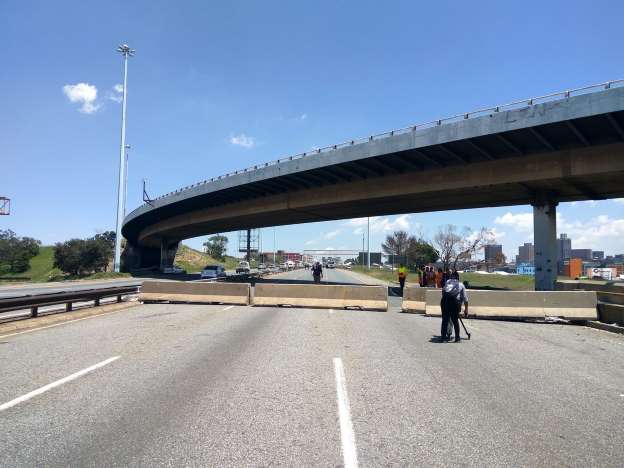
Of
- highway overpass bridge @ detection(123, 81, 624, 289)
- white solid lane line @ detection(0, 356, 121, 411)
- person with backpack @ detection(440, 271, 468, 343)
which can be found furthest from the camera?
highway overpass bridge @ detection(123, 81, 624, 289)

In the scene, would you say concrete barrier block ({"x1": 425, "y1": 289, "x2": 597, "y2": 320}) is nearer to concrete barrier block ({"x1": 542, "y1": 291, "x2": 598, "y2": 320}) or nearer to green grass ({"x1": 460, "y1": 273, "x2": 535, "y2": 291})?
concrete barrier block ({"x1": 542, "y1": 291, "x2": 598, "y2": 320})

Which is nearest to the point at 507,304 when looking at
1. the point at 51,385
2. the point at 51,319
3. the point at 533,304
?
the point at 533,304

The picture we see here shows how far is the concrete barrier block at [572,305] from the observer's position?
1436cm

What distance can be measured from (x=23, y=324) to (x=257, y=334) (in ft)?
21.5

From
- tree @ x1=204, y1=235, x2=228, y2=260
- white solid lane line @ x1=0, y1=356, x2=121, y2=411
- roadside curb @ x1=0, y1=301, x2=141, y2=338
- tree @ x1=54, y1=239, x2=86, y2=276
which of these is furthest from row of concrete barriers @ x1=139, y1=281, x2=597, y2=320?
tree @ x1=204, y1=235, x2=228, y2=260

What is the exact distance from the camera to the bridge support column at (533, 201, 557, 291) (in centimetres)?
2650

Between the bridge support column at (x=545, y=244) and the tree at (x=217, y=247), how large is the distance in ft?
466

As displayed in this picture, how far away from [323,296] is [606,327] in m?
9.59

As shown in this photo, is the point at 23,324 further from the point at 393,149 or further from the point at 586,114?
the point at 586,114

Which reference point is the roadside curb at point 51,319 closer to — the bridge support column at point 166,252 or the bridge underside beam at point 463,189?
the bridge underside beam at point 463,189

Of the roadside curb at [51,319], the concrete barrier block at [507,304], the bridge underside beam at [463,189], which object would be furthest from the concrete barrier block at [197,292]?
the bridge underside beam at [463,189]

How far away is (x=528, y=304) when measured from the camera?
1499 centimetres

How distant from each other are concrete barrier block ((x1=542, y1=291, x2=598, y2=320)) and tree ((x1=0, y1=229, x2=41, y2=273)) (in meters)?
87.4

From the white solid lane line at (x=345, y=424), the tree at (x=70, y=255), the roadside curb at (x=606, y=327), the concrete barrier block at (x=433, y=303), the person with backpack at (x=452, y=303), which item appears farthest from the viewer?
the tree at (x=70, y=255)
